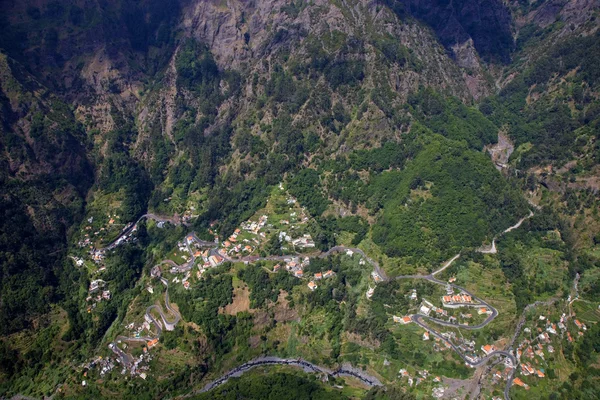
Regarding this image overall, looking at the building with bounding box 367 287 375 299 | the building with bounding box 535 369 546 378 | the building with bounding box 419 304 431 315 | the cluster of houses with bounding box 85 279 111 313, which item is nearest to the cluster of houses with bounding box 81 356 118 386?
the cluster of houses with bounding box 85 279 111 313

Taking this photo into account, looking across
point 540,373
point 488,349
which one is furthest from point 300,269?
point 540,373

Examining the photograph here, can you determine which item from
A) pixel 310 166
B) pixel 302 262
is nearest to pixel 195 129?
pixel 310 166

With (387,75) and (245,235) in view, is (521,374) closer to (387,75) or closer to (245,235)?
(245,235)

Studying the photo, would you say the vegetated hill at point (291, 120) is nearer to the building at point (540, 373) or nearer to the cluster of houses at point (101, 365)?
the cluster of houses at point (101, 365)

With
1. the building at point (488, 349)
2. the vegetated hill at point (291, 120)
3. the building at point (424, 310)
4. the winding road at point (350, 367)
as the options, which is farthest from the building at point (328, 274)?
the building at point (488, 349)

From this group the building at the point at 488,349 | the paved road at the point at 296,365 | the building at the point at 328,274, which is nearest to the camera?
the building at the point at 488,349

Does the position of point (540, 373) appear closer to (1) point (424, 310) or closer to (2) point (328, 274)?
(1) point (424, 310)

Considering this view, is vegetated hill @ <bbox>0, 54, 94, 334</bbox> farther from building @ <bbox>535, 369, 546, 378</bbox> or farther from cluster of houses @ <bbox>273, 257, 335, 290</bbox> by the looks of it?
building @ <bbox>535, 369, 546, 378</bbox>

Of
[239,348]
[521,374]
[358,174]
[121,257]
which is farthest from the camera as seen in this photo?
[358,174]
